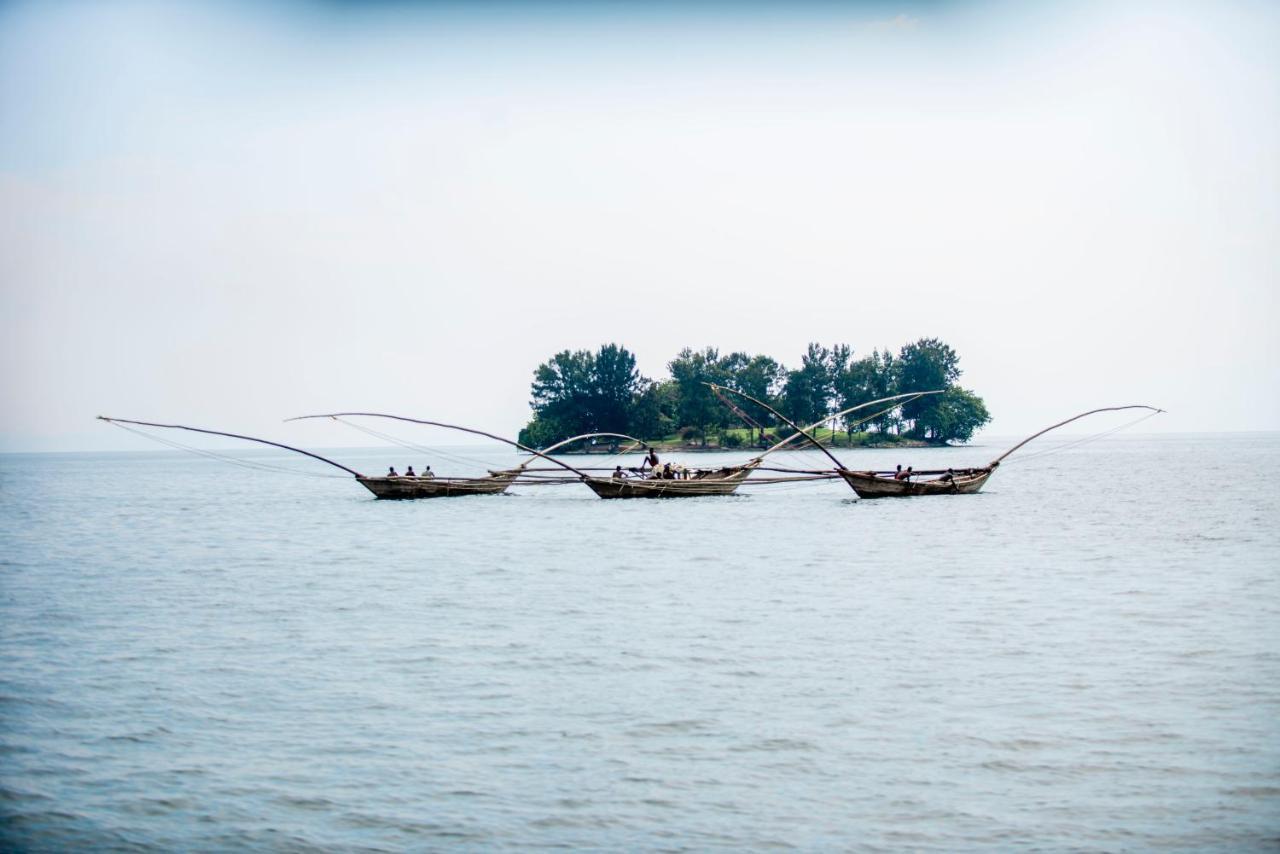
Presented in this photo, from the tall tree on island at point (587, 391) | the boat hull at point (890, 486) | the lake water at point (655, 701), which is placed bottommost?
the lake water at point (655, 701)

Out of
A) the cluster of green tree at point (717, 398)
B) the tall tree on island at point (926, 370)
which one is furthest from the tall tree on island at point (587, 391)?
the tall tree on island at point (926, 370)

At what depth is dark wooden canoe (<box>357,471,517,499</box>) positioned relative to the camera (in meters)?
47.4

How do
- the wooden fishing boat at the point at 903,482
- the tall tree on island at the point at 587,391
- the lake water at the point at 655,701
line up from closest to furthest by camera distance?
the lake water at the point at 655,701 < the wooden fishing boat at the point at 903,482 < the tall tree on island at the point at 587,391

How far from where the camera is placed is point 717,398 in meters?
120

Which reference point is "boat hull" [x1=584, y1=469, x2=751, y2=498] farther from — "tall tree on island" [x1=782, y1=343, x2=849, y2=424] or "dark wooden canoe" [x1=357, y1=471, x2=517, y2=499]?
"tall tree on island" [x1=782, y1=343, x2=849, y2=424]

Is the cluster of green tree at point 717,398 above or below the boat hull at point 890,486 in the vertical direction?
above

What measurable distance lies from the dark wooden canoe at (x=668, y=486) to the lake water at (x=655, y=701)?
15.0 metres

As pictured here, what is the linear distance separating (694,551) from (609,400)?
9300 centimetres

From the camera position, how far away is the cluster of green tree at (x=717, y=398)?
124 metres

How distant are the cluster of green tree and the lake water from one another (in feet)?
306

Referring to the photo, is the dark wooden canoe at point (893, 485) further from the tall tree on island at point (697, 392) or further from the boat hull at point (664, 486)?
the tall tree on island at point (697, 392)

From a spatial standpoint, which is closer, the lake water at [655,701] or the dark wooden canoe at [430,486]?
the lake water at [655,701]

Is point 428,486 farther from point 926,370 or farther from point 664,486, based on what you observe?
point 926,370

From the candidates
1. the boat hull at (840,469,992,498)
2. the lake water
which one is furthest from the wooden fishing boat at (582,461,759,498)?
the lake water
